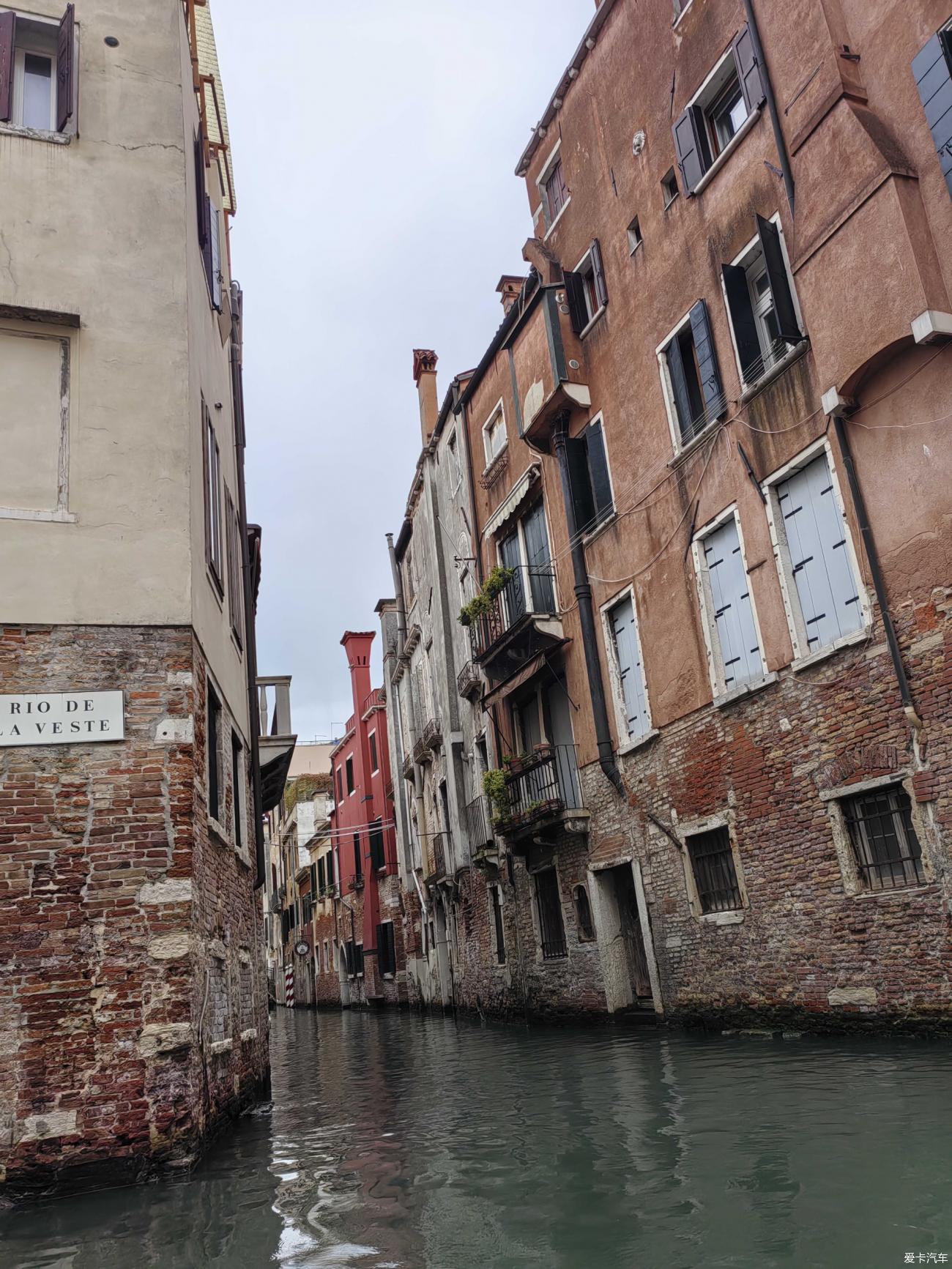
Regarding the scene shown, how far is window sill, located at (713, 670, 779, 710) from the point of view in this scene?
1066cm

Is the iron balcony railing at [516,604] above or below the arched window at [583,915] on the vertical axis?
above

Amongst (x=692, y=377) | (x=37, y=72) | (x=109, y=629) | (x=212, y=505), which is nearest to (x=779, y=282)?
(x=692, y=377)

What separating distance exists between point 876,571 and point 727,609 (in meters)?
2.65

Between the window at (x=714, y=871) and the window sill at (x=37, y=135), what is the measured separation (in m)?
9.18

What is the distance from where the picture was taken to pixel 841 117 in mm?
9477

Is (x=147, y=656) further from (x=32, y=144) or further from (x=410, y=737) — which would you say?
(x=410, y=737)

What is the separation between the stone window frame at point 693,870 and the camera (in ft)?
36.5

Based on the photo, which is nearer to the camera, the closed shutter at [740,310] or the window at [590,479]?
Answer: the closed shutter at [740,310]

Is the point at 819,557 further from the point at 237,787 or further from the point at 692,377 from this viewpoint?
the point at 237,787

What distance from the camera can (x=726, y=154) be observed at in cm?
1165

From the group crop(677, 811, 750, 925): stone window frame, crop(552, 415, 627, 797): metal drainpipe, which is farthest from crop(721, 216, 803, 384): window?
crop(677, 811, 750, 925): stone window frame

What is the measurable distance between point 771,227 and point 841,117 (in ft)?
4.70

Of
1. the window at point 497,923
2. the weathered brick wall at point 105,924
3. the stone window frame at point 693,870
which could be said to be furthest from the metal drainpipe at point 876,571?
the window at point 497,923

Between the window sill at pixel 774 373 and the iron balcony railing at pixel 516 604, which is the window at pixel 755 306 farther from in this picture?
the iron balcony railing at pixel 516 604
